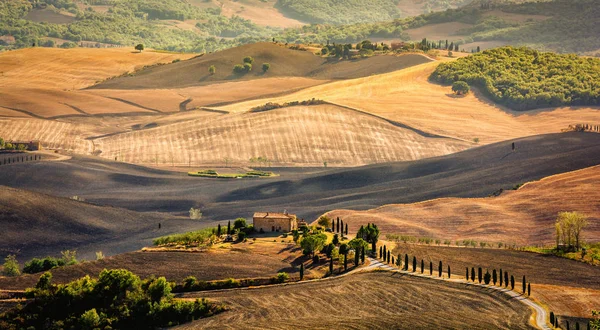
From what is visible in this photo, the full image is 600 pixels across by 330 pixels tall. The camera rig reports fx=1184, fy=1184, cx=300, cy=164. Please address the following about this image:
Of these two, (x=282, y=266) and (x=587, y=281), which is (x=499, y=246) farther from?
(x=282, y=266)

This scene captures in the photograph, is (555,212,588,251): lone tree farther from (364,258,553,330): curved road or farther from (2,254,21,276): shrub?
(2,254,21,276): shrub

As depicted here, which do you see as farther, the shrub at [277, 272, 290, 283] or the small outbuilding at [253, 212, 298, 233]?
the small outbuilding at [253, 212, 298, 233]

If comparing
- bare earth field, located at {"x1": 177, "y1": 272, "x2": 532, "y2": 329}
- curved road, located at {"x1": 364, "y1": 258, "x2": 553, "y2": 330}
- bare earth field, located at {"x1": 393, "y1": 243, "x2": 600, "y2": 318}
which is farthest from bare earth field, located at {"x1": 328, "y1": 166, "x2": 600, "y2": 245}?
bare earth field, located at {"x1": 177, "y1": 272, "x2": 532, "y2": 329}

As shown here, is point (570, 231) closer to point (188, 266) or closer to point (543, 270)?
point (543, 270)

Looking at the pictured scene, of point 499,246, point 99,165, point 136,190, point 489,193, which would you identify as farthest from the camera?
point 99,165

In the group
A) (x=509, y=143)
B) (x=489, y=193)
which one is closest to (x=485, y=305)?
(x=489, y=193)

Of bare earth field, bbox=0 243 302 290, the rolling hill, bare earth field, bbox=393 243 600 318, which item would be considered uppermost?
bare earth field, bbox=0 243 302 290
